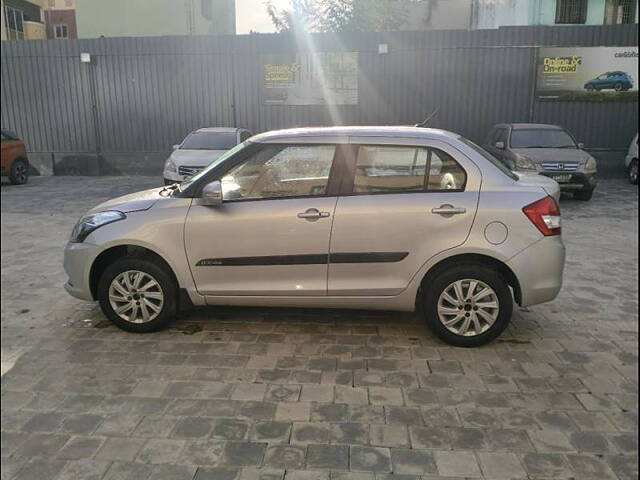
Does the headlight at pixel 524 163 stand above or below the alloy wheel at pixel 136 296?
above

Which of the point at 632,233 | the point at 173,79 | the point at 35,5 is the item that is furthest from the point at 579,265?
the point at 35,5

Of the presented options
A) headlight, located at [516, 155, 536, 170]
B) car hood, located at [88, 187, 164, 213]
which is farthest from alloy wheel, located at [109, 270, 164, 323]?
headlight, located at [516, 155, 536, 170]

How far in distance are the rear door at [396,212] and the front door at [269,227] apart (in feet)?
0.51

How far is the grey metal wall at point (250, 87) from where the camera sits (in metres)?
15.0

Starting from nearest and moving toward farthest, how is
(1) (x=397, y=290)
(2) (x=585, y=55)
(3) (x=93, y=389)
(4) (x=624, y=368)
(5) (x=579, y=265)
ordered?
(3) (x=93, y=389), (4) (x=624, y=368), (1) (x=397, y=290), (5) (x=579, y=265), (2) (x=585, y=55)

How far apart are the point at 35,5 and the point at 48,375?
Answer: 31.3 m

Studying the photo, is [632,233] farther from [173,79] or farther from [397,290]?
[173,79]

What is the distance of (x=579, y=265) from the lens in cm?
654

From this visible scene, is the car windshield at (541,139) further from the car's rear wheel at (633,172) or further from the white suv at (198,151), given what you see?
the white suv at (198,151)

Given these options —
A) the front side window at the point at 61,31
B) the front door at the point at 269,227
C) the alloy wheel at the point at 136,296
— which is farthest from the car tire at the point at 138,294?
the front side window at the point at 61,31

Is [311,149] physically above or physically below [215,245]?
above

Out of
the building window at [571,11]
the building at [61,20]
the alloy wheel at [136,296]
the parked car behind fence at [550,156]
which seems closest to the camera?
the alloy wheel at [136,296]

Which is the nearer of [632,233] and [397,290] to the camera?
[397,290]

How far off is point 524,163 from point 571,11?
13103 mm
